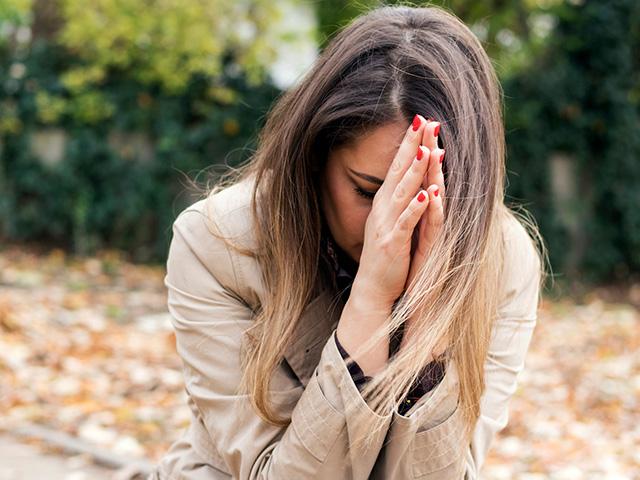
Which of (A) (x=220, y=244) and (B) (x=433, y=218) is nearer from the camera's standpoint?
(B) (x=433, y=218)

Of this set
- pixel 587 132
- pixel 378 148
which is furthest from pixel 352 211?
pixel 587 132

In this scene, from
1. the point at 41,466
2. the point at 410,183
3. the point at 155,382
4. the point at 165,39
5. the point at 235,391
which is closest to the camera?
the point at 410,183

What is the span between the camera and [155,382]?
4.39 metres

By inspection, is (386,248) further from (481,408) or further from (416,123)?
(481,408)

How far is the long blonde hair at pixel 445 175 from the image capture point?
164 cm

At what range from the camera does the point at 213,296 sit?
183cm

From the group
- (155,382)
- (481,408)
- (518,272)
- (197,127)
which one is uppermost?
(518,272)

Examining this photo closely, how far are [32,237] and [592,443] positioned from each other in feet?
23.6

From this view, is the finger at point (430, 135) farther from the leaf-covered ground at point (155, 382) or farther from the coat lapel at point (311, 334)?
the leaf-covered ground at point (155, 382)

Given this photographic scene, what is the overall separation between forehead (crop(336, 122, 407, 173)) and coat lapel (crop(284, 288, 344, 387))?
1.16ft

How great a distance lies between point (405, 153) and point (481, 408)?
65 centimetres

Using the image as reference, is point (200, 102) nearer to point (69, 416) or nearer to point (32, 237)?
point (32, 237)

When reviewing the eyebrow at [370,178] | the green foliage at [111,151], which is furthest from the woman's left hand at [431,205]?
the green foliage at [111,151]

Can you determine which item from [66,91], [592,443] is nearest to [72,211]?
[66,91]
